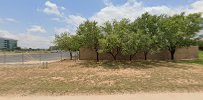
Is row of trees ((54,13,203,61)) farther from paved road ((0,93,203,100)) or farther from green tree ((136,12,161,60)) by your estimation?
paved road ((0,93,203,100))

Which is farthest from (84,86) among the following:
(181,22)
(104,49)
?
(181,22)

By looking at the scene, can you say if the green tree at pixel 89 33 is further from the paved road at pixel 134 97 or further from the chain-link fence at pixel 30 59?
the paved road at pixel 134 97

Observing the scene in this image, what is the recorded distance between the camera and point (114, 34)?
23.1 m

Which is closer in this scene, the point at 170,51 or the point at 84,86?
the point at 84,86

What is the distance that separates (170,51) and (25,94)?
23.4 meters

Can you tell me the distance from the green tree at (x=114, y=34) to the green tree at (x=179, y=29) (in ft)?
14.1

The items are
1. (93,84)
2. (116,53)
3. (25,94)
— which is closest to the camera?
(25,94)

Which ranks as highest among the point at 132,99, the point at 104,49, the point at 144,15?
the point at 144,15

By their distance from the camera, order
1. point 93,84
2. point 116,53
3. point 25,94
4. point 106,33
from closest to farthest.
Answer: point 25,94
point 93,84
point 106,33
point 116,53

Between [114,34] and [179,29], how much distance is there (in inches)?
362

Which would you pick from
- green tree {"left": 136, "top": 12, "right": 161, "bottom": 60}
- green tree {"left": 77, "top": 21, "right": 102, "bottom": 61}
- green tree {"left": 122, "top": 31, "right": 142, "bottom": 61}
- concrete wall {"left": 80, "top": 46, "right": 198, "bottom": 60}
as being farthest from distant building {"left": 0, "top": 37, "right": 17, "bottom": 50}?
green tree {"left": 122, "top": 31, "right": 142, "bottom": 61}

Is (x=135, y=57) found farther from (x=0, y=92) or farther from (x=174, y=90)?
(x=0, y=92)

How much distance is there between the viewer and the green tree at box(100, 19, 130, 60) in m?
22.5

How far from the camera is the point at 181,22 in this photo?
29.2 metres
